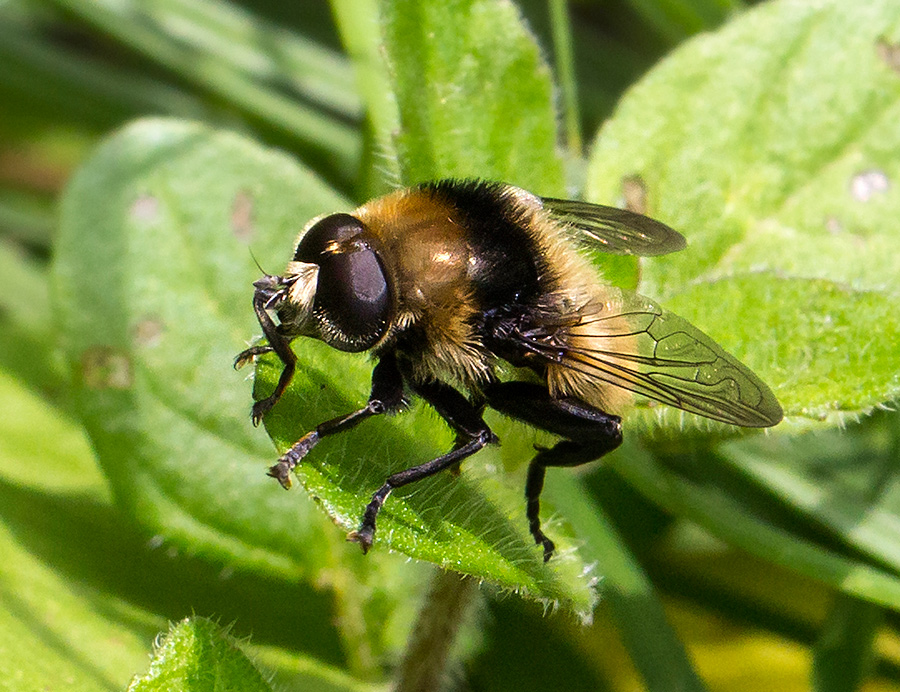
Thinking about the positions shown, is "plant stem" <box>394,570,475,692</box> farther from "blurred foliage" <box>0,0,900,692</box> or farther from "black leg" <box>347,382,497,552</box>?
"black leg" <box>347,382,497,552</box>

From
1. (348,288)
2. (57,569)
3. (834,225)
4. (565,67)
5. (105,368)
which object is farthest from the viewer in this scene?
(565,67)

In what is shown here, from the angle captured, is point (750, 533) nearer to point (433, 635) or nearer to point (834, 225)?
point (834, 225)

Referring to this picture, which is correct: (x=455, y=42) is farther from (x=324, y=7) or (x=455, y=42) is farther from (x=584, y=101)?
(x=324, y=7)

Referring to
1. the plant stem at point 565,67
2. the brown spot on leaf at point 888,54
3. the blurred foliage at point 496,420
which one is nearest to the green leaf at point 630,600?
the blurred foliage at point 496,420

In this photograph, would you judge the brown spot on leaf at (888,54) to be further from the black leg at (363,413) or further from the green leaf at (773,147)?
the black leg at (363,413)

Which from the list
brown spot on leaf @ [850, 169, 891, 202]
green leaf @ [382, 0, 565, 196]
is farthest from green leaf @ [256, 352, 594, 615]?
brown spot on leaf @ [850, 169, 891, 202]

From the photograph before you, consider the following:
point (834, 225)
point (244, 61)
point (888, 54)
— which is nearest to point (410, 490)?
point (834, 225)

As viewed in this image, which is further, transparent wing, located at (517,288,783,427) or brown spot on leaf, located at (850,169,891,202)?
brown spot on leaf, located at (850,169,891,202)
